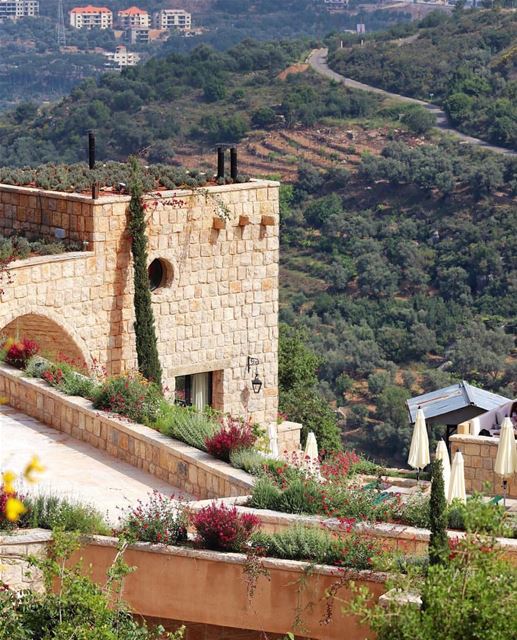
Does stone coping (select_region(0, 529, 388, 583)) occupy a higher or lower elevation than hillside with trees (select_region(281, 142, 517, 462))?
higher

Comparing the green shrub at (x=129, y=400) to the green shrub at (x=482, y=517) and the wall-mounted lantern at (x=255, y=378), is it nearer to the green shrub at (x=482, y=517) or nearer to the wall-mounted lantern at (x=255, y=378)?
the green shrub at (x=482, y=517)

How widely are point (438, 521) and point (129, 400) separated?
412 cm

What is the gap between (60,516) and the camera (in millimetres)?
9391

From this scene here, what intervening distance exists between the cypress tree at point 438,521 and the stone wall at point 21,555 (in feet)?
7.25

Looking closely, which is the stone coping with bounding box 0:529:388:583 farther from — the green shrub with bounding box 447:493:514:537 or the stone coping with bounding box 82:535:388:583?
the green shrub with bounding box 447:493:514:537

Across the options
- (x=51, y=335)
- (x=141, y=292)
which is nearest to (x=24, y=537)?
(x=51, y=335)

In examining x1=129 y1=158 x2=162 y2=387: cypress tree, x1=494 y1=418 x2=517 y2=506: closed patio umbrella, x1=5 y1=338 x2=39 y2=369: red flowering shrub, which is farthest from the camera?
x1=129 y1=158 x2=162 y2=387: cypress tree

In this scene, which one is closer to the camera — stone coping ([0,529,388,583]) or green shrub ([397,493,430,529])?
stone coping ([0,529,388,583])

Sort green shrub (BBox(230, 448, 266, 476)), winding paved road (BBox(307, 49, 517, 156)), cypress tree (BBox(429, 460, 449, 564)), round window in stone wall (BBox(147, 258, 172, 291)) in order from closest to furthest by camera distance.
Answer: cypress tree (BBox(429, 460, 449, 564)), green shrub (BBox(230, 448, 266, 476)), round window in stone wall (BBox(147, 258, 172, 291)), winding paved road (BBox(307, 49, 517, 156))

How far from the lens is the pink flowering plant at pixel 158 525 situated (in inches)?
365

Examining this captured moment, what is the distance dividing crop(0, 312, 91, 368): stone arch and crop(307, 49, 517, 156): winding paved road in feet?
250

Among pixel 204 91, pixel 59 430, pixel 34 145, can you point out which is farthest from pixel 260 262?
pixel 204 91

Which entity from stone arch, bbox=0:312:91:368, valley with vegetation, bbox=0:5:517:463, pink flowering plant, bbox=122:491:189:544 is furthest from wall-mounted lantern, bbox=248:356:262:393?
pink flowering plant, bbox=122:491:189:544

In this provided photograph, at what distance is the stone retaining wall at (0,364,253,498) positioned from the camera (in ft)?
34.5
